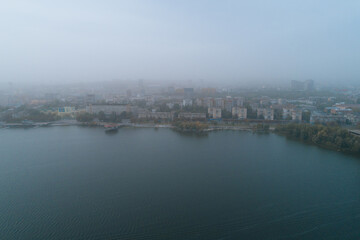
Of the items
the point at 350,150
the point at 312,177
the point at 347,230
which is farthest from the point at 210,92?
the point at 347,230

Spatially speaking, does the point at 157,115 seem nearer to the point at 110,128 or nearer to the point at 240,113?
the point at 110,128

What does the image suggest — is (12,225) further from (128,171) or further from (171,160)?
(171,160)

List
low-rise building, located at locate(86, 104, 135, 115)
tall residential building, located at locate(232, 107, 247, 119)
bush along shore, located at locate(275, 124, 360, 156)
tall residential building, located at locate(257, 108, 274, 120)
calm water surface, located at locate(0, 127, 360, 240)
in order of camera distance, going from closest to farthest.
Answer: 1. calm water surface, located at locate(0, 127, 360, 240)
2. bush along shore, located at locate(275, 124, 360, 156)
3. tall residential building, located at locate(257, 108, 274, 120)
4. tall residential building, located at locate(232, 107, 247, 119)
5. low-rise building, located at locate(86, 104, 135, 115)

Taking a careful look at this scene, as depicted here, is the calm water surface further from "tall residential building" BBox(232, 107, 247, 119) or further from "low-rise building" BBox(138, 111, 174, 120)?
"low-rise building" BBox(138, 111, 174, 120)

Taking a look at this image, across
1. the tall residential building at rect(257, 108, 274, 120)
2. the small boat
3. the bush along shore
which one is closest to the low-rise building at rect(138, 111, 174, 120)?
the small boat

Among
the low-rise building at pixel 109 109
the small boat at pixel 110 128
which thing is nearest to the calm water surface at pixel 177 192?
the small boat at pixel 110 128

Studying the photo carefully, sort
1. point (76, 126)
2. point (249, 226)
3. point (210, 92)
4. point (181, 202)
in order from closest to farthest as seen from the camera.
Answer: point (249, 226) < point (181, 202) < point (76, 126) < point (210, 92)
